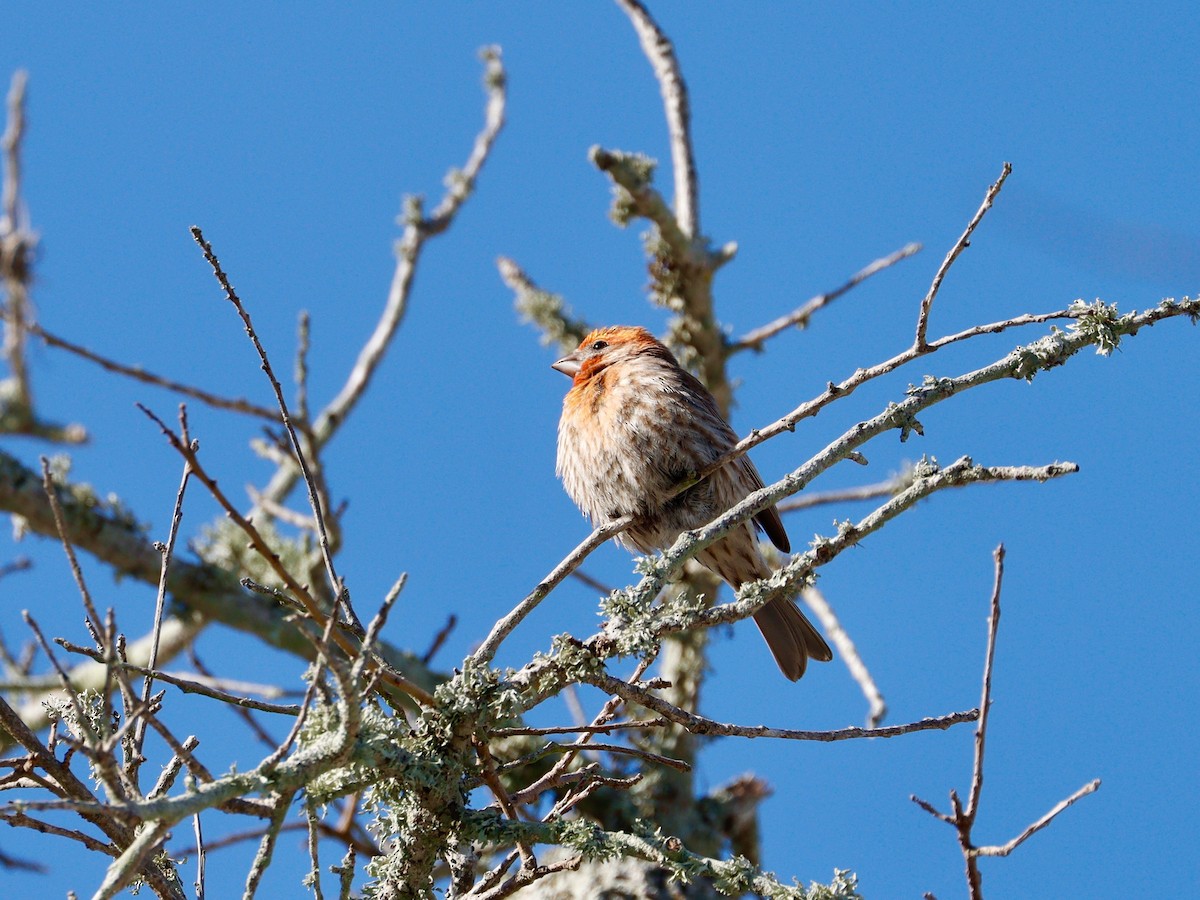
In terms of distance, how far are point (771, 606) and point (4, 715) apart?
347 cm

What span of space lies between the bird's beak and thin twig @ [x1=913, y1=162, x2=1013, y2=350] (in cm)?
353

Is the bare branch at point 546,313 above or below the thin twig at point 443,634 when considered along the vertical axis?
above

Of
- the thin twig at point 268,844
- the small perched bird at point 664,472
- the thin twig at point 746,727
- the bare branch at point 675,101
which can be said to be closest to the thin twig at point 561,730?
the thin twig at point 746,727

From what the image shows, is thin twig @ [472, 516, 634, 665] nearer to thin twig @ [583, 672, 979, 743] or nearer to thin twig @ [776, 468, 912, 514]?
thin twig @ [583, 672, 979, 743]

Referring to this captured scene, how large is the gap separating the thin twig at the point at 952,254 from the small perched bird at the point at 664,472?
2.25m

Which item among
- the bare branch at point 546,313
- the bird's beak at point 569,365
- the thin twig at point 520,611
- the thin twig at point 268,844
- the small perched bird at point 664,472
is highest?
the bare branch at point 546,313

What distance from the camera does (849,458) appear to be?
2990 millimetres

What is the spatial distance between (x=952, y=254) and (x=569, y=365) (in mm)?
3664

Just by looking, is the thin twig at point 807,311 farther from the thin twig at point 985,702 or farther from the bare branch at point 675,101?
the thin twig at point 985,702

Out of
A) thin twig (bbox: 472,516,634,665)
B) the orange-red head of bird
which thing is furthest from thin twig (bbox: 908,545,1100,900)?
the orange-red head of bird

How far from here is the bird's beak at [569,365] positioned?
632 centimetres

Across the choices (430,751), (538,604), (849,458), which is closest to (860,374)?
(849,458)

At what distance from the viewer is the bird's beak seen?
6.32m

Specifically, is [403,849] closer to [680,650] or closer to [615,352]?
[615,352]
